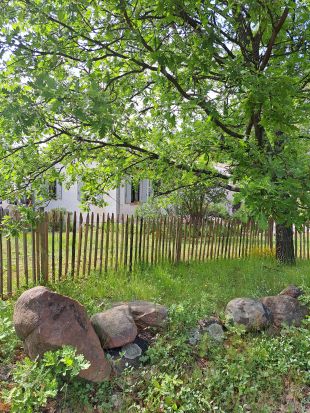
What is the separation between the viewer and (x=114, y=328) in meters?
3.89

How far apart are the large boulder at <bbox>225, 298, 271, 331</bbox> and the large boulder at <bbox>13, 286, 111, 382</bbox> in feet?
6.18

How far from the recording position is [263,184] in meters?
2.88

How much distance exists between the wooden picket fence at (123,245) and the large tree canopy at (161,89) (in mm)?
1097

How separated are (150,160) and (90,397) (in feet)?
13.6

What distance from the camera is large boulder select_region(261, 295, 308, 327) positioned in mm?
4832

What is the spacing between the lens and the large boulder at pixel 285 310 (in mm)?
4832

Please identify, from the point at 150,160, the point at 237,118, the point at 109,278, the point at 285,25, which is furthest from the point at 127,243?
the point at 285,25

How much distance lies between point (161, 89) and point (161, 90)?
2.2 inches

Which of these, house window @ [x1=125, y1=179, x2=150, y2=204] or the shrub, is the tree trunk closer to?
the shrub

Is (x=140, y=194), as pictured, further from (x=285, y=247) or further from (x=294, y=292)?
(x=294, y=292)

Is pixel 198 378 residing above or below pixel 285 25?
below

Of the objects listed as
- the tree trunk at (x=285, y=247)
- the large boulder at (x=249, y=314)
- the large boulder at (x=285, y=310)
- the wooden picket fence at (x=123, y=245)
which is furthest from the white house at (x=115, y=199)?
the large boulder at (x=249, y=314)

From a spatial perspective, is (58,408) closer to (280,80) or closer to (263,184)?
(263,184)

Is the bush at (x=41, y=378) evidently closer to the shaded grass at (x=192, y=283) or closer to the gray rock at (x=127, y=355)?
the gray rock at (x=127, y=355)
